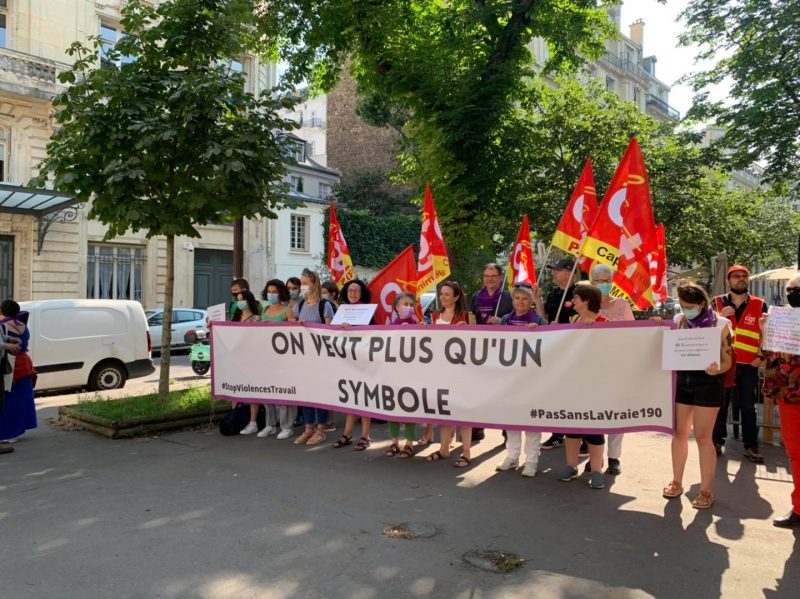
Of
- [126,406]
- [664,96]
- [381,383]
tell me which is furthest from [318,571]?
[664,96]

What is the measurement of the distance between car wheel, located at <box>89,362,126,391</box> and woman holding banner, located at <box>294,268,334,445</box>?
20.7 feet

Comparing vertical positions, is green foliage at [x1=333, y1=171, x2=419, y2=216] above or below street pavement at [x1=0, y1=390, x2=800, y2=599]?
above

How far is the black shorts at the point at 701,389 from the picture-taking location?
16.5 feet

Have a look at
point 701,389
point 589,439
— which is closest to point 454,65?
point 589,439

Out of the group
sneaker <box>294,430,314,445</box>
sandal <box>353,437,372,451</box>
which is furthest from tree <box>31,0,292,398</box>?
sandal <box>353,437,372,451</box>

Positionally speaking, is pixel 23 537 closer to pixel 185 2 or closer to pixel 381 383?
pixel 381 383

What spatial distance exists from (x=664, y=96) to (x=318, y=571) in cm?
7067

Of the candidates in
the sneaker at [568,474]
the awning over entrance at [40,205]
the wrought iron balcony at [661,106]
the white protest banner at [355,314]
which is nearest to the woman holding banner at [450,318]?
the white protest banner at [355,314]

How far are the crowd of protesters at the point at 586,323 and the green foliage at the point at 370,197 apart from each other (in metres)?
29.0

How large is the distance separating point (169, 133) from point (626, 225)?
16.9ft

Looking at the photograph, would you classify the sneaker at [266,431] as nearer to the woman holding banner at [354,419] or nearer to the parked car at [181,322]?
the woman holding banner at [354,419]

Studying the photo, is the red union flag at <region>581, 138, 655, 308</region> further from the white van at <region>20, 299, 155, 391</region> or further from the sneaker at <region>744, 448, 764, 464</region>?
the white van at <region>20, 299, 155, 391</region>

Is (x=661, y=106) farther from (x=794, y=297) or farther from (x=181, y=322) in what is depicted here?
(x=794, y=297)

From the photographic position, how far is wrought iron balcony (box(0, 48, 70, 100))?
21.4 meters
